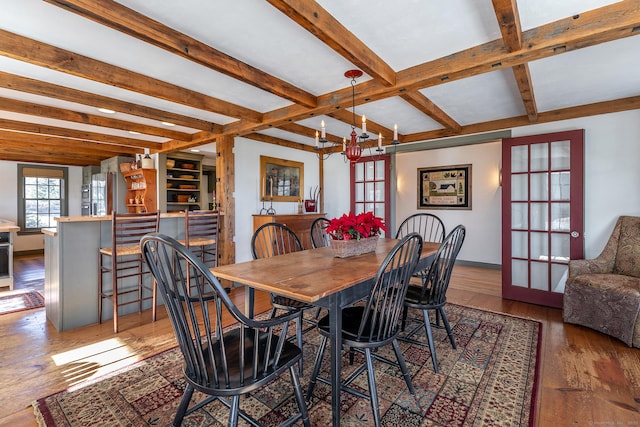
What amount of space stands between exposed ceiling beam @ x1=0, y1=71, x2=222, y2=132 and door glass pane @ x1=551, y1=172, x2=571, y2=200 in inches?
169

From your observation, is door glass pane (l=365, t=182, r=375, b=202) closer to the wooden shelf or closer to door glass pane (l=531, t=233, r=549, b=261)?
door glass pane (l=531, t=233, r=549, b=261)

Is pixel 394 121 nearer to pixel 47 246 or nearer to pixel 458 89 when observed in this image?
pixel 458 89

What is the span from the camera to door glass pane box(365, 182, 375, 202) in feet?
17.5

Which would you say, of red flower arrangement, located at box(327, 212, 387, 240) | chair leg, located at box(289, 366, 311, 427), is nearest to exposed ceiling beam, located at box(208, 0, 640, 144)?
red flower arrangement, located at box(327, 212, 387, 240)

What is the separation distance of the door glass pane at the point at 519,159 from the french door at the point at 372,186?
175cm

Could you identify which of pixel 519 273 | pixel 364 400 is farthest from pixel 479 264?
pixel 364 400

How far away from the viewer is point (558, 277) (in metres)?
3.61

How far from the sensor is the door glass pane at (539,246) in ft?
12.1

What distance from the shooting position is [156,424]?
1628 millimetres

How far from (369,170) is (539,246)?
2.70 m

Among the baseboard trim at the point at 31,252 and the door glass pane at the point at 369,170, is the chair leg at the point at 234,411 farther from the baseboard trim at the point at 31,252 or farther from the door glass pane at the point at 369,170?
the baseboard trim at the point at 31,252

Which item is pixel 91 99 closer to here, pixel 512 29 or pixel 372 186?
pixel 512 29

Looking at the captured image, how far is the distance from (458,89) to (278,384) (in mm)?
3013

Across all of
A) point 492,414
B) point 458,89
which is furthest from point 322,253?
point 458,89
